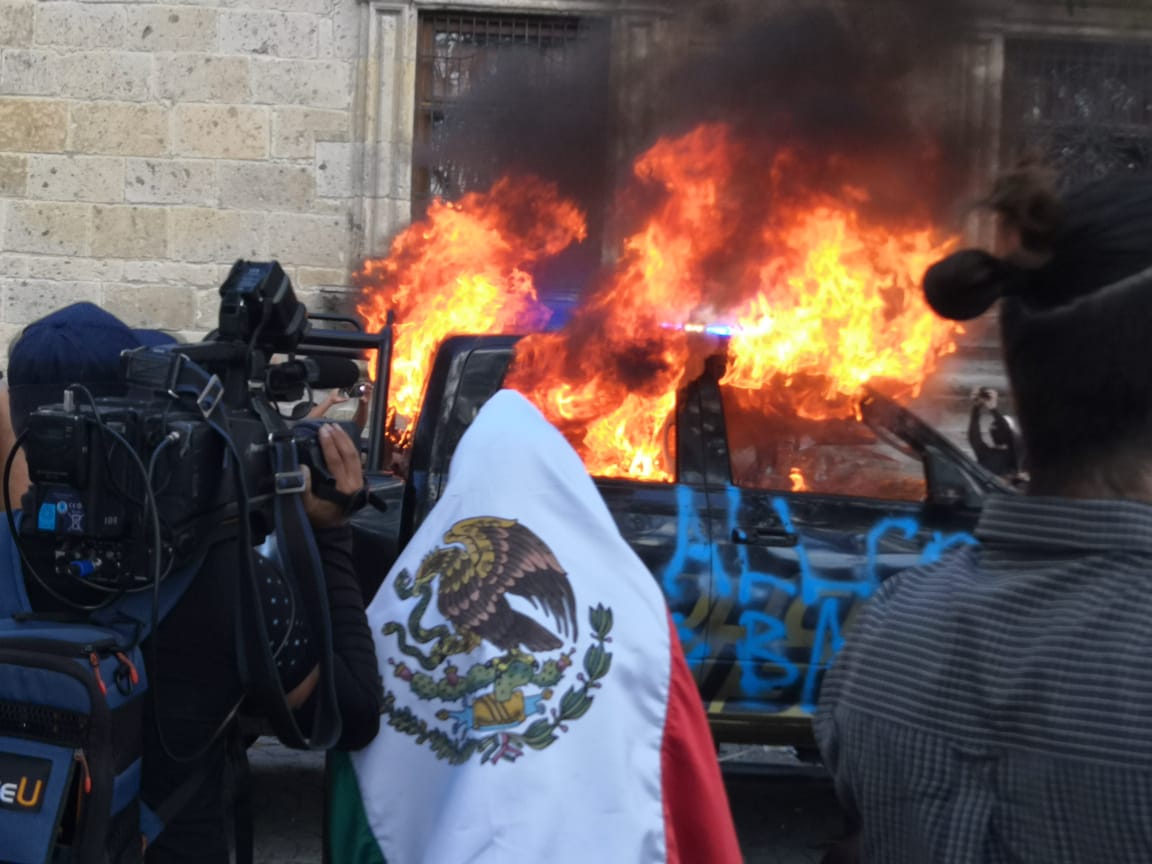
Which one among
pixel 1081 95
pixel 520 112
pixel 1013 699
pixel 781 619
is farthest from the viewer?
pixel 1081 95

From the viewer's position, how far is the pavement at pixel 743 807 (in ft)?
16.3

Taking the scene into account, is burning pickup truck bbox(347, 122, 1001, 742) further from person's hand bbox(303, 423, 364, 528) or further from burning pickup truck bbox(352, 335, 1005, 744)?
person's hand bbox(303, 423, 364, 528)

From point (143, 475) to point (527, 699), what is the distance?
650 mm

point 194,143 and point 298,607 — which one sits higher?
point 194,143

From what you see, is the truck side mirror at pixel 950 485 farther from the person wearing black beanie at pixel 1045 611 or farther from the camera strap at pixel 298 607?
the person wearing black beanie at pixel 1045 611

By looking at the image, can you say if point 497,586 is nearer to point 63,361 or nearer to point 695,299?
point 63,361

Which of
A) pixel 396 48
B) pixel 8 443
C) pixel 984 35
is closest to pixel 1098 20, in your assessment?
pixel 984 35

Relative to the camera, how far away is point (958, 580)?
4.41ft

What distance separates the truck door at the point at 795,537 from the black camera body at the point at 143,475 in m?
2.87

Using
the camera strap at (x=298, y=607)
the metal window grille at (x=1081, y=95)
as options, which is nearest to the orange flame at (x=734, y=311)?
the metal window grille at (x=1081, y=95)

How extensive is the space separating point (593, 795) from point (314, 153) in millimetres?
9228

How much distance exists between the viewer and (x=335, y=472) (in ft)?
7.13

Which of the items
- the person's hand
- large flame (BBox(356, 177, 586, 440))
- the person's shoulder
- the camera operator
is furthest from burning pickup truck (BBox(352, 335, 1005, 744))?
the person's shoulder

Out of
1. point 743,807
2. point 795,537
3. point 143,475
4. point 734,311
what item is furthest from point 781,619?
point 143,475
